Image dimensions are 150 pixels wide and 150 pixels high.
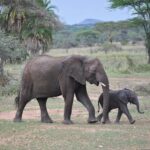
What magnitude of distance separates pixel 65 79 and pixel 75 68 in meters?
0.37

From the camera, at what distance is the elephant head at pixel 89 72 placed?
1477 cm

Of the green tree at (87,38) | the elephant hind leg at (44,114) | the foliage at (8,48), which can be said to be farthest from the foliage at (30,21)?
the green tree at (87,38)

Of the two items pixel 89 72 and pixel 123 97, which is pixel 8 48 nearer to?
pixel 123 97

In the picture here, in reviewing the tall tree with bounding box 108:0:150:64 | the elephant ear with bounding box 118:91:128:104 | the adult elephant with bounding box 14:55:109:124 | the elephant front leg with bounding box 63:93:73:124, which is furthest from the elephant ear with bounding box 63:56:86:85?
the tall tree with bounding box 108:0:150:64

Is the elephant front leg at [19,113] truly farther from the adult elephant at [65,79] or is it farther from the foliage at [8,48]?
the foliage at [8,48]

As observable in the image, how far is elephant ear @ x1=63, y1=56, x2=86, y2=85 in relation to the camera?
14.8 meters

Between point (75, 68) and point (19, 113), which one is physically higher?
point (75, 68)

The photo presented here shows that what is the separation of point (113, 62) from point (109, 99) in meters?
29.7

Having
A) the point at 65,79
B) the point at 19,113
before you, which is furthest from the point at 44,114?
the point at 65,79

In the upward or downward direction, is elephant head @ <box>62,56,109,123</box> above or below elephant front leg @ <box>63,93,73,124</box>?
above

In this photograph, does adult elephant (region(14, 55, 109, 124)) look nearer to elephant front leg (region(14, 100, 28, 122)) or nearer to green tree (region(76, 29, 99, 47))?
elephant front leg (region(14, 100, 28, 122))

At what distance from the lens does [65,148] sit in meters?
11.0

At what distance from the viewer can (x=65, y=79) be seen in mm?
14836

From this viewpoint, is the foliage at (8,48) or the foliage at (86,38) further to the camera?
the foliage at (86,38)
